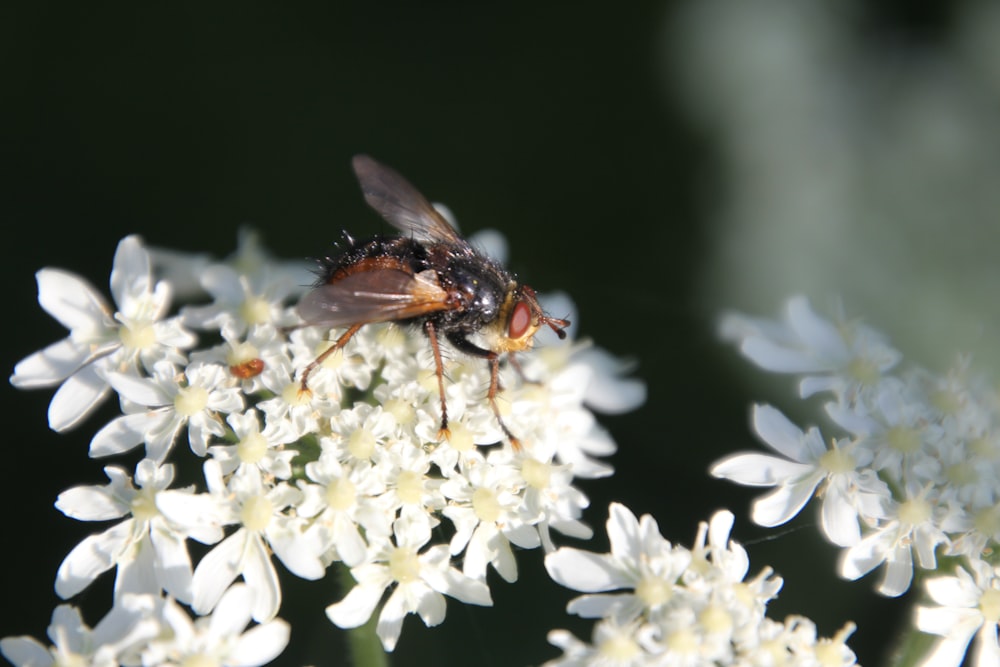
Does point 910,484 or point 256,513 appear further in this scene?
Answer: point 910,484

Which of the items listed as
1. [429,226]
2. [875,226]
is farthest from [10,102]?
[875,226]

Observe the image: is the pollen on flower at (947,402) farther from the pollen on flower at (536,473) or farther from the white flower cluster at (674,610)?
the pollen on flower at (536,473)

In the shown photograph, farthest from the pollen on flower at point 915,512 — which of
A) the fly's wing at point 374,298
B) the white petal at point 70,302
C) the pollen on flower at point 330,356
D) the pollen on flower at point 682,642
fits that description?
the white petal at point 70,302

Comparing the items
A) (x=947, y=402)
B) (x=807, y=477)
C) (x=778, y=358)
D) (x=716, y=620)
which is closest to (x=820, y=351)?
(x=778, y=358)

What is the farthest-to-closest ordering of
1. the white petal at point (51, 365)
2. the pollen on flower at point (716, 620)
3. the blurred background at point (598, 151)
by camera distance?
the blurred background at point (598, 151)
the white petal at point (51, 365)
the pollen on flower at point (716, 620)

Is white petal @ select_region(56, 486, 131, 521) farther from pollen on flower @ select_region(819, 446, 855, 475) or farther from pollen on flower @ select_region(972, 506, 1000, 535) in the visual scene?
pollen on flower @ select_region(972, 506, 1000, 535)

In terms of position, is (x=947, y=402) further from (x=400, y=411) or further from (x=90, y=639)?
(x=90, y=639)
